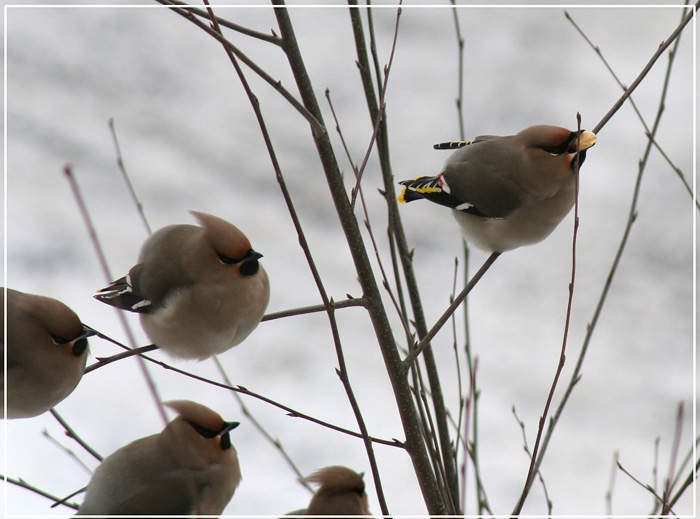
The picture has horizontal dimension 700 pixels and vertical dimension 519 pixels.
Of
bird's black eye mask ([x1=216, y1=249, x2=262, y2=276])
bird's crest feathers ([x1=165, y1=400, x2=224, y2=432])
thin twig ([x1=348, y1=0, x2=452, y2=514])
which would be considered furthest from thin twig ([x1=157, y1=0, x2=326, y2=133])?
bird's crest feathers ([x1=165, y1=400, x2=224, y2=432])

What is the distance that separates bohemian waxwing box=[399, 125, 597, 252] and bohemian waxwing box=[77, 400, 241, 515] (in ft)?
2.79

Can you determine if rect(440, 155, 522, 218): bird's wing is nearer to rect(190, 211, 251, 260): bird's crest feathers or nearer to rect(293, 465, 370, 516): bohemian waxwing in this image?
rect(190, 211, 251, 260): bird's crest feathers

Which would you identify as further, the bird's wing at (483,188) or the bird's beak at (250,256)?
the bird's wing at (483,188)

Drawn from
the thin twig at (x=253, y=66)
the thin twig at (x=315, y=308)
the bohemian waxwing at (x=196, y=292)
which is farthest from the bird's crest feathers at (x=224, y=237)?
the thin twig at (x=253, y=66)

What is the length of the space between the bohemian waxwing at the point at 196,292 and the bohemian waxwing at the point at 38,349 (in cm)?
10

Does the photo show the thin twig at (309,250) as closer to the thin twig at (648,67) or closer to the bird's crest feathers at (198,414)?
the bird's crest feathers at (198,414)

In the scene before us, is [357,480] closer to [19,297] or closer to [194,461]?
[194,461]

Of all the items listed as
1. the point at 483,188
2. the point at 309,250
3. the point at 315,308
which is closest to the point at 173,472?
the point at 315,308

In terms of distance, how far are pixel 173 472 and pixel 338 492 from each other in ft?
1.17

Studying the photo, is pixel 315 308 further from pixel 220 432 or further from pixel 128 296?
pixel 128 296

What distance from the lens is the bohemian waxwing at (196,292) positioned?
1.61 metres

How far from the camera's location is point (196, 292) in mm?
1648

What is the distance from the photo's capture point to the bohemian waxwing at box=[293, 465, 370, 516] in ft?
4.17

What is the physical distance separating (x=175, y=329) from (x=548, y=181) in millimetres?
985
